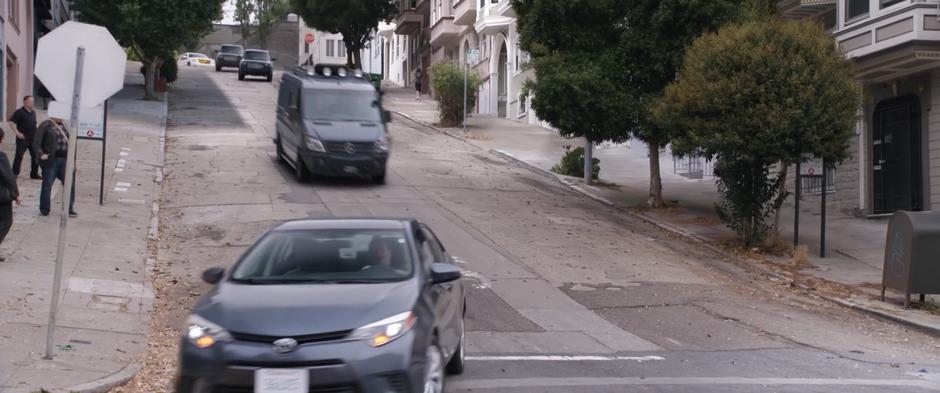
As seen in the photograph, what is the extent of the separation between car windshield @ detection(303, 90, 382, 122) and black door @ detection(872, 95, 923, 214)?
10577mm

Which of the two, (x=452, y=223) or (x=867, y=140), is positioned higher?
(x=867, y=140)

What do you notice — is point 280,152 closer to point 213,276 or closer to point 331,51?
point 213,276

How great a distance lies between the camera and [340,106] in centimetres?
2203

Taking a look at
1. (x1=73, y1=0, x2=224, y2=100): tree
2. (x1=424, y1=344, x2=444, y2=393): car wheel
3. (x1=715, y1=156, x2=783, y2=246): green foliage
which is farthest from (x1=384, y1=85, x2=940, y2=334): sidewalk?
(x1=73, y1=0, x2=224, y2=100): tree

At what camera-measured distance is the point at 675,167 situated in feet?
96.7

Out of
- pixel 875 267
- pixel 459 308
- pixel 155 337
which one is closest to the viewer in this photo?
pixel 459 308

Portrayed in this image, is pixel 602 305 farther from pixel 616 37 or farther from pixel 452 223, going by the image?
pixel 616 37

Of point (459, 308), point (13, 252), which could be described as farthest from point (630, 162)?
point (459, 308)

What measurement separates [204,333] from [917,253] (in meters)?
9.99

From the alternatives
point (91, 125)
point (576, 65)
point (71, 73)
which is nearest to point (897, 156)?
point (576, 65)

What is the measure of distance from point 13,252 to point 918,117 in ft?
54.3

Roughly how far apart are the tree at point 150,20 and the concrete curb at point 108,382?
2771cm

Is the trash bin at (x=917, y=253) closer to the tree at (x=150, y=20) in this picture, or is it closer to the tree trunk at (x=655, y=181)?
the tree trunk at (x=655, y=181)

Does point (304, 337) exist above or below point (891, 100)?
below
